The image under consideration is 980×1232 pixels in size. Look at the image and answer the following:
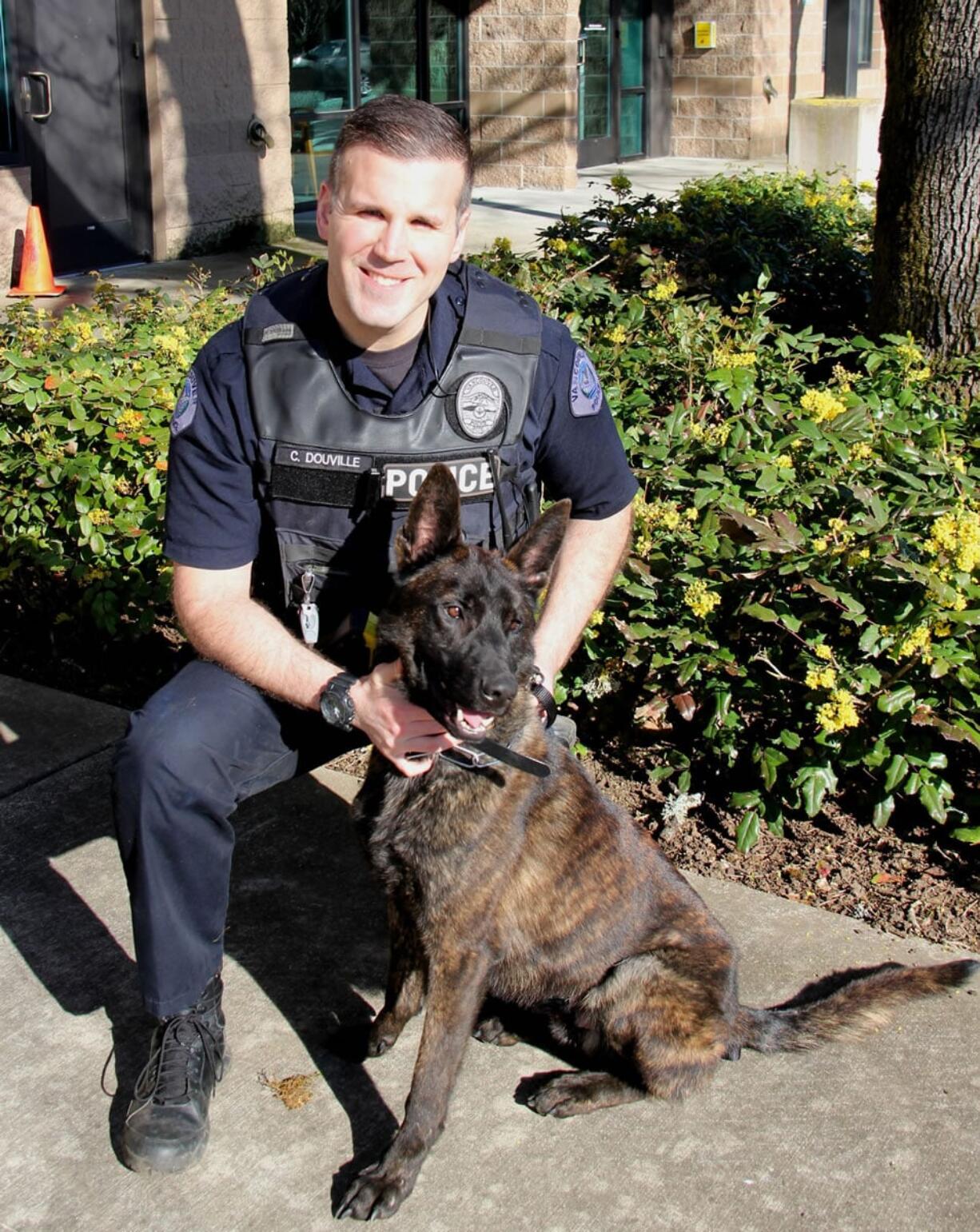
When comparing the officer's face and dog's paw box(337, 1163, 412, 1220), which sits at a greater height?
the officer's face

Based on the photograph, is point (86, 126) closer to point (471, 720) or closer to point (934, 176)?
point (934, 176)

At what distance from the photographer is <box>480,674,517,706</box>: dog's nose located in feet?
8.20

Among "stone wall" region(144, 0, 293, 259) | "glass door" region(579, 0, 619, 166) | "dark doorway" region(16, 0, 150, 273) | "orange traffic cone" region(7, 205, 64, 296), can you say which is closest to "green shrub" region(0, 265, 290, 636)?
"orange traffic cone" region(7, 205, 64, 296)

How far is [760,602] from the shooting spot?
359cm

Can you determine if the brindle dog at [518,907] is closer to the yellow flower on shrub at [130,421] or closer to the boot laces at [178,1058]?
the boot laces at [178,1058]

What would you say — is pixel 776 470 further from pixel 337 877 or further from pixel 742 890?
pixel 337 877

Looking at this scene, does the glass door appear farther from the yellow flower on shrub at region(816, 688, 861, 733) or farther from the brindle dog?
the brindle dog

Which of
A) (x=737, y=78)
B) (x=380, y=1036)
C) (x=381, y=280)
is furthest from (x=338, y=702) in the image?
(x=737, y=78)

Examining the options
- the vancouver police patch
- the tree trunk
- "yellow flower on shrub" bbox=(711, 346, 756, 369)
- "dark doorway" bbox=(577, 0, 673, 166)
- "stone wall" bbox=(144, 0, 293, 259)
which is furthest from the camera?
"dark doorway" bbox=(577, 0, 673, 166)

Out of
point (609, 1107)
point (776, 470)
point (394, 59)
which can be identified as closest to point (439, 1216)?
point (609, 1107)

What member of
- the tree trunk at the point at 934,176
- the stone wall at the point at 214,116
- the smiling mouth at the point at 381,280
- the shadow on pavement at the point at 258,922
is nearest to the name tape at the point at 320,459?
the smiling mouth at the point at 381,280

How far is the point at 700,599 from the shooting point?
11.5ft

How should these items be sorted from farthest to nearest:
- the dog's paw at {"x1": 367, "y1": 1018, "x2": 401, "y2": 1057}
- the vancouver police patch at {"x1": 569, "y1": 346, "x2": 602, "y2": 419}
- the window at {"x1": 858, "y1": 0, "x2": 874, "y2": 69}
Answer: the window at {"x1": 858, "y1": 0, "x2": 874, "y2": 69} < the vancouver police patch at {"x1": 569, "y1": 346, "x2": 602, "y2": 419} < the dog's paw at {"x1": 367, "y1": 1018, "x2": 401, "y2": 1057}

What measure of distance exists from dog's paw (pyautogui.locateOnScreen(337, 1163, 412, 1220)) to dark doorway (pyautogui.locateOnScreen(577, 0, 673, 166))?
15.3m
